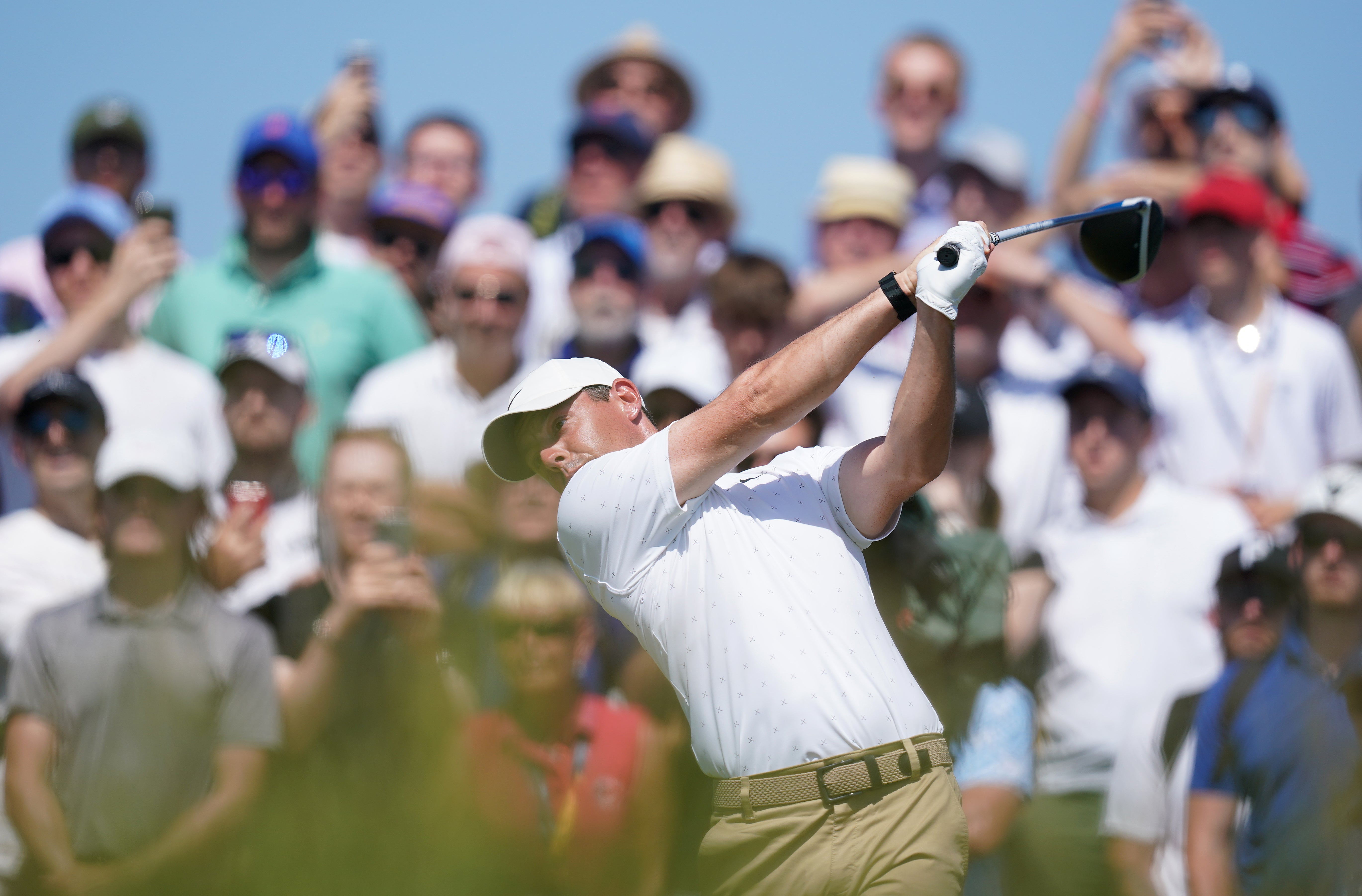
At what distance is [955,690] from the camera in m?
4.64

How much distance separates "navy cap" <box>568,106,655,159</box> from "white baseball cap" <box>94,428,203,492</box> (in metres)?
2.34

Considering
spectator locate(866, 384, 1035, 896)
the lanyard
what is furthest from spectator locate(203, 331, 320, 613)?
the lanyard

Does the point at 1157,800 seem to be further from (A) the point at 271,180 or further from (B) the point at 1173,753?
(A) the point at 271,180

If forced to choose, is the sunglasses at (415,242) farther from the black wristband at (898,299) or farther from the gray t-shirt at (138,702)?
the black wristband at (898,299)

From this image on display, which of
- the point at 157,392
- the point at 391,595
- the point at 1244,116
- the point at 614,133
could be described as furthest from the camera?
the point at 614,133

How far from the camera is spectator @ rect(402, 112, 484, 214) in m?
6.84

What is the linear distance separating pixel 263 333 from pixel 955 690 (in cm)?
282

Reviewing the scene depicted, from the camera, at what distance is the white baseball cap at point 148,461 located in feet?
15.9

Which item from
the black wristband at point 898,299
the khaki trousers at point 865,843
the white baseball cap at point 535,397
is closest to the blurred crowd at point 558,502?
the white baseball cap at point 535,397

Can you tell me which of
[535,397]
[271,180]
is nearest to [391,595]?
[535,397]

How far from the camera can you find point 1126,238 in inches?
139

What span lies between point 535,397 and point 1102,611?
95.3 inches

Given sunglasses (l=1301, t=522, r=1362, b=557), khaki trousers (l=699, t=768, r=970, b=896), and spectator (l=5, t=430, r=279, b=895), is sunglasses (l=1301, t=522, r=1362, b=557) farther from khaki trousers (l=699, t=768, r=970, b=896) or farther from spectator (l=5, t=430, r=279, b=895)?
spectator (l=5, t=430, r=279, b=895)

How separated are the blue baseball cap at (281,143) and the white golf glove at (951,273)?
3.54 meters
